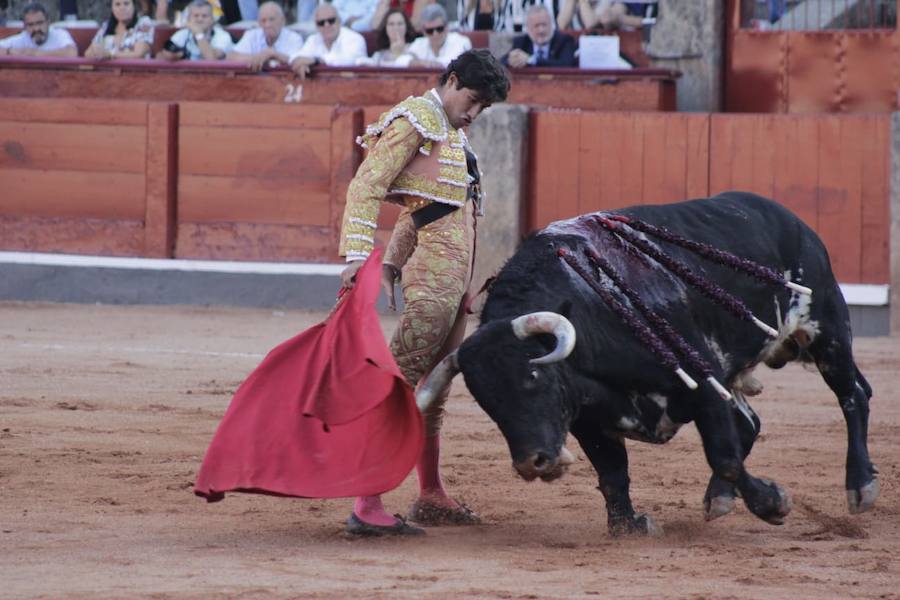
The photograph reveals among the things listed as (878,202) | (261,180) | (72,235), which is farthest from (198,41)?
(878,202)

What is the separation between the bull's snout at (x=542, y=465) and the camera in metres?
3.36

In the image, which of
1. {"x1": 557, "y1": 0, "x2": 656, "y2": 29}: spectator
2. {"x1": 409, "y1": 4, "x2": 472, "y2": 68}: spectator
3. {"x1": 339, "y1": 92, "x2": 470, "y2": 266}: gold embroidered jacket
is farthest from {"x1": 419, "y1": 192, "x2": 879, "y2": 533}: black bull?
{"x1": 557, "y1": 0, "x2": 656, "y2": 29}: spectator

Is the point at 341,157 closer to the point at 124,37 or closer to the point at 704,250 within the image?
the point at 124,37

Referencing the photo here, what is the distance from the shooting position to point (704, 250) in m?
3.87

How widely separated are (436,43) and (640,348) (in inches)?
229

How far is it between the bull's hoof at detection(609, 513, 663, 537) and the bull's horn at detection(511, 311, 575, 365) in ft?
1.72

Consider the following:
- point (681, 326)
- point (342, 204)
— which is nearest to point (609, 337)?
point (681, 326)

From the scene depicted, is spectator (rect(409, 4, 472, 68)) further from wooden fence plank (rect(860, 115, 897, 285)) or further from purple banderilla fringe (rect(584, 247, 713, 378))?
purple banderilla fringe (rect(584, 247, 713, 378))

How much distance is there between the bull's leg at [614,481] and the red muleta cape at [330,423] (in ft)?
1.55

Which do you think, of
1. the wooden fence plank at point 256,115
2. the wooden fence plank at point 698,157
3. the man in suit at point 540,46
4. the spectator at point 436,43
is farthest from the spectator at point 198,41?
the wooden fence plank at point 698,157

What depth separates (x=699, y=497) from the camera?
4273mm

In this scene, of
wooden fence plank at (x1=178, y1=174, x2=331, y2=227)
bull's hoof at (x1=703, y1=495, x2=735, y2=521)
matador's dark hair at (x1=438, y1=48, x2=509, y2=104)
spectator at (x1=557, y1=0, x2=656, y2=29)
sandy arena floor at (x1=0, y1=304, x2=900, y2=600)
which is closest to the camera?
sandy arena floor at (x1=0, y1=304, x2=900, y2=600)

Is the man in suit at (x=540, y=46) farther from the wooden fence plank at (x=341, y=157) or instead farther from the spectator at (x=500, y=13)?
the wooden fence plank at (x=341, y=157)

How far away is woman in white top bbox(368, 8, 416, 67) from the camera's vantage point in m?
9.26
